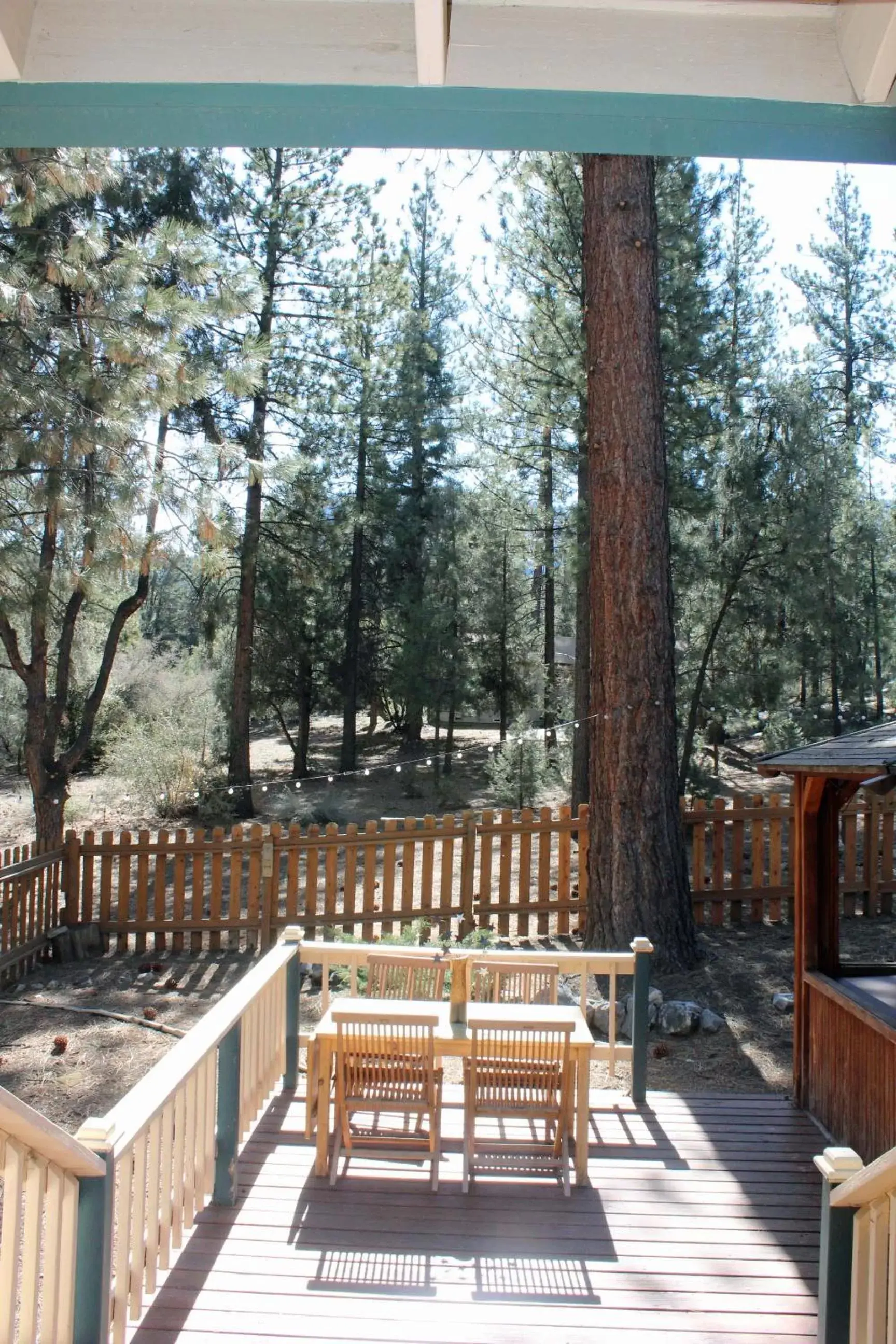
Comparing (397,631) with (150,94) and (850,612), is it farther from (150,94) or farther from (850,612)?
(150,94)

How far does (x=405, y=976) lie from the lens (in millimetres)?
5602

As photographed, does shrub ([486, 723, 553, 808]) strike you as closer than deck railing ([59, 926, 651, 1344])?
No

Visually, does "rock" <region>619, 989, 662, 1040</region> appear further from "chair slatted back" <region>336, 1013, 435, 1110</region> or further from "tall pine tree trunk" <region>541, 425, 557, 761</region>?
"tall pine tree trunk" <region>541, 425, 557, 761</region>

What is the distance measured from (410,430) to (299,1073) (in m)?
16.4

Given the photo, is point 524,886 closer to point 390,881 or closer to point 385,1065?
point 390,881

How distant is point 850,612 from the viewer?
17359 millimetres

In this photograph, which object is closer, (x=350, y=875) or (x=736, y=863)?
(x=350, y=875)

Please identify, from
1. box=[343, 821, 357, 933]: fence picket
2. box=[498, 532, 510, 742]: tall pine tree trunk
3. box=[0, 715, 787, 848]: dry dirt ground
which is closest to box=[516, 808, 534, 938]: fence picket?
box=[343, 821, 357, 933]: fence picket

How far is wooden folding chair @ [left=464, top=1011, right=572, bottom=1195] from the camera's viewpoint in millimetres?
4129

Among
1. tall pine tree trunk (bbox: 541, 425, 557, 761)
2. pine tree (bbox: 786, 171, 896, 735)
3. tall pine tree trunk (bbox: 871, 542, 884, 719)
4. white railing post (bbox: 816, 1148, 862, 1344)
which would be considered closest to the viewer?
white railing post (bbox: 816, 1148, 862, 1344)

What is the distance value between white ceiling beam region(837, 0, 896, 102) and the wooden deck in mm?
3341

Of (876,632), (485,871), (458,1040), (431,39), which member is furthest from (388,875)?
(876,632)

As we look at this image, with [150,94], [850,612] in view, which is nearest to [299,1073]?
[150,94]

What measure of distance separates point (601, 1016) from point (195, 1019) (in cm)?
286
